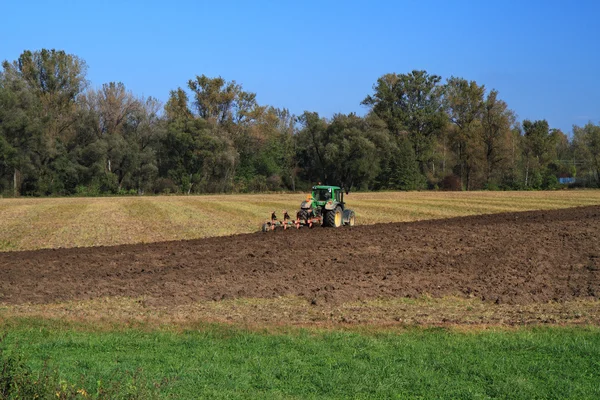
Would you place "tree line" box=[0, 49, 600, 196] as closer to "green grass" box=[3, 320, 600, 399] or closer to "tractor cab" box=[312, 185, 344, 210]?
"tractor cab" box=[312, 185, 344, 210]

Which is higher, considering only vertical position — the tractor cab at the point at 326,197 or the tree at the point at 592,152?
the tree at the point at 592,152

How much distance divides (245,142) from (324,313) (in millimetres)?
87033

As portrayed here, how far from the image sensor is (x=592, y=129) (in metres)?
105

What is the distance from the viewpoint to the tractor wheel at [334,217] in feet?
94.2

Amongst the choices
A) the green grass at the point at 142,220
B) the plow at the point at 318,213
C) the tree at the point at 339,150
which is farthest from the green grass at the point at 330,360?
the tree at the point at 339,150

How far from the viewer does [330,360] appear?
906cm

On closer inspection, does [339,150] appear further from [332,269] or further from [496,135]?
[332,269]

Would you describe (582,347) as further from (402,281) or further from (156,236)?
(156,236)

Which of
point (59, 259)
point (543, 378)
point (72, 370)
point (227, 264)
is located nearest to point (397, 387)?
point (543, 378)

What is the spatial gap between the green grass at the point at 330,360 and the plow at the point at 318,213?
17441mm

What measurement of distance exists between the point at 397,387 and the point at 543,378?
2.05 m

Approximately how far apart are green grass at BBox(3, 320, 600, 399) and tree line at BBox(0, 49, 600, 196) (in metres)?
68.6

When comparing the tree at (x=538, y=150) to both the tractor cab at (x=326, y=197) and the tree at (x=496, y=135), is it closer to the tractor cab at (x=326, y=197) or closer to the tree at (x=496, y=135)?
the tree at (x=496, y=135)

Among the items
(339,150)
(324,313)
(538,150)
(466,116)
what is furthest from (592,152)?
(324,313)
